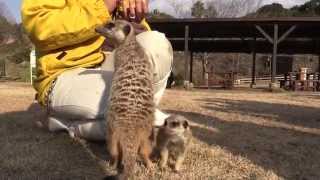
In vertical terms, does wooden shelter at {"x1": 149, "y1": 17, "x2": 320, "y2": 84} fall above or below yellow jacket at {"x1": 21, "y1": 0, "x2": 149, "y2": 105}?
above

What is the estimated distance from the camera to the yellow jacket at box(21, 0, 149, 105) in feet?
10.5

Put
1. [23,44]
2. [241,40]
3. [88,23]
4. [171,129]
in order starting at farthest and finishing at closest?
1. [23,44]
2. [241,40]
3. [88,23]
4. [171,129]

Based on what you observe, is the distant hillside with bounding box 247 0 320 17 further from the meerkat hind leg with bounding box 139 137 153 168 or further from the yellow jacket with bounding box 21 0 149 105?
the meerkat hind leg with bounding box 139 137 153 168

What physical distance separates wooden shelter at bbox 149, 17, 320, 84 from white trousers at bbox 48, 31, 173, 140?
41.5 ft

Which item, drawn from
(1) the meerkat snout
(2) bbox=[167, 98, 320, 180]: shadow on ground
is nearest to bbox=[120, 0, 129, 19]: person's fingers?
(1) the meerkat snout

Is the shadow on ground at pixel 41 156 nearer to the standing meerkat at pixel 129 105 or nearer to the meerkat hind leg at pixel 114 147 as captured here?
the meerkat hind leg at pixel 114 147

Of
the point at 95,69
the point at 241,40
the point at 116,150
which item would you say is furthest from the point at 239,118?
the point at 241,40

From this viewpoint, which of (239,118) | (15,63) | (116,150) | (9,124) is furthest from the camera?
(15,63)

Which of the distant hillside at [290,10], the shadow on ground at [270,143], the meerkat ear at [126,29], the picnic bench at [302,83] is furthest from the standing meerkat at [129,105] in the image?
the distant hillside at [290,10]

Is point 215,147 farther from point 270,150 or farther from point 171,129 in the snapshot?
point 171,129

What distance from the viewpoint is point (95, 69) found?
348cm

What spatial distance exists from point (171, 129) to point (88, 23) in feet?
2.93

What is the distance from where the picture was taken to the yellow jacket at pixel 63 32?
320 cm

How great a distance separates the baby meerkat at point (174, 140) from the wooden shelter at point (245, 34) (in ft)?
42.9
